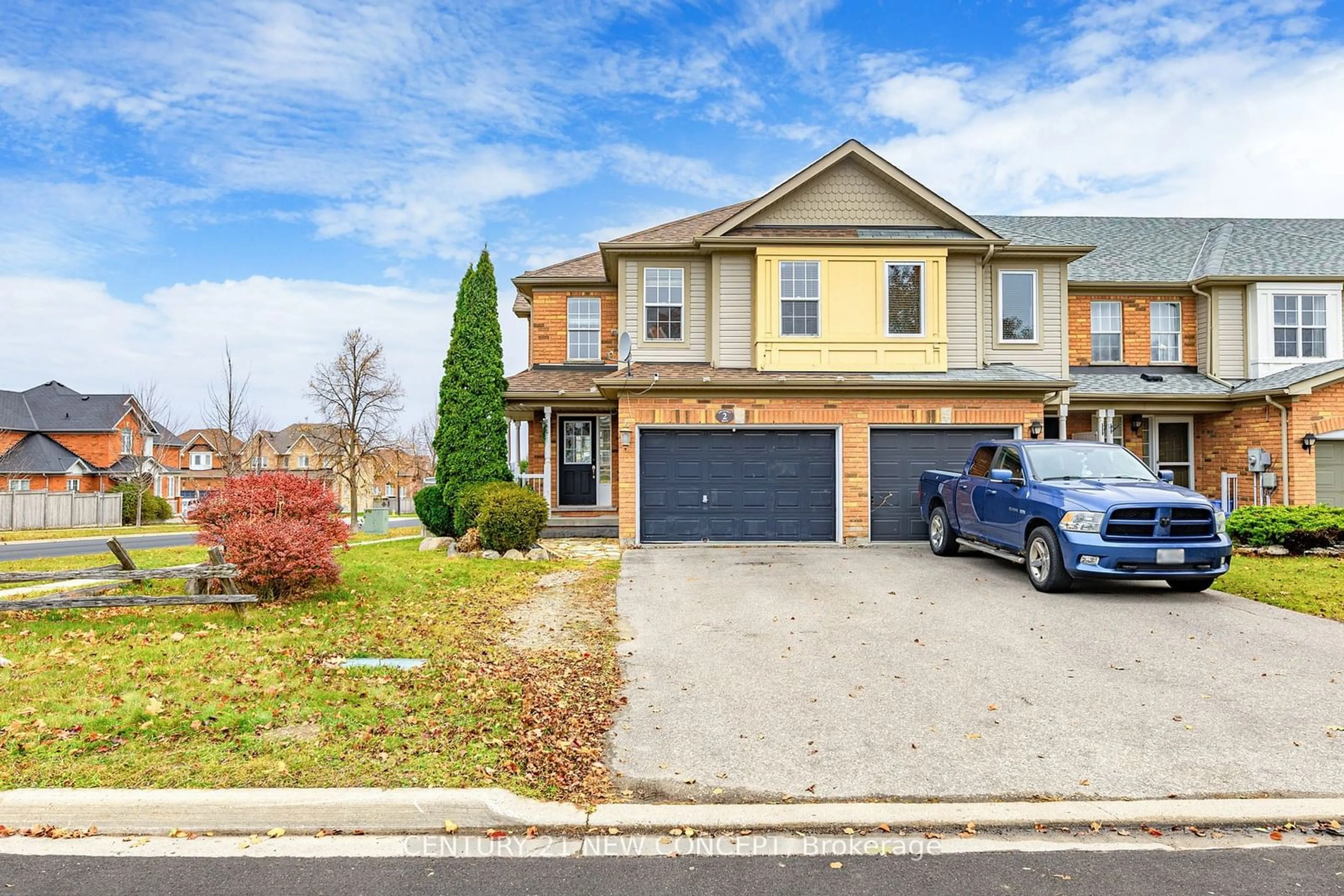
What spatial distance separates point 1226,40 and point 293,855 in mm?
19554

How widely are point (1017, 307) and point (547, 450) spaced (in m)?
11.2

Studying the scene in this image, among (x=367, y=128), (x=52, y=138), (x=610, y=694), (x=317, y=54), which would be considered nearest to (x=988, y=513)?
(x=610, y=694)

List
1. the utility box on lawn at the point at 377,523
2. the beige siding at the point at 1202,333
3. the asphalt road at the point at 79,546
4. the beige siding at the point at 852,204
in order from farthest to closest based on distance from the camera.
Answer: the utility box on lawn at the point at 377,523
the beige siding at the point at 1202,333
the asphalt road at the point at 79,546
the beige siding at the point at 852,204

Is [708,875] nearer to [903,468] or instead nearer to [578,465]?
[903,468]

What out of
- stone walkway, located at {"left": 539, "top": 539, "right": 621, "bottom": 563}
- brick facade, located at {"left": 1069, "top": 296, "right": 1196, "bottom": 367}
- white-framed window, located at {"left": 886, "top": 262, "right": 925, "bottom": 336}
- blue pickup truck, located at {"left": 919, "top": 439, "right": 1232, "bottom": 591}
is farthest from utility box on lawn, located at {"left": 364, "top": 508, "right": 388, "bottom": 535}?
brick facade, located at {"left": 1069, "top": 296, "right": 1196, "bottom": 367}

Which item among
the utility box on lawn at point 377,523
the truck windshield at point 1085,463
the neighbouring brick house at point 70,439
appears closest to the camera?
the truck windshield at point 1085,463

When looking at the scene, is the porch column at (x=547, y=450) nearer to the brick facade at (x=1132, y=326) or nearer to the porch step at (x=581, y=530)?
the porch step at (x=581, y=530)

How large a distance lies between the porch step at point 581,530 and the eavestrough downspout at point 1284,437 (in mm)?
14649

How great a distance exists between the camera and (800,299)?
15789 mm

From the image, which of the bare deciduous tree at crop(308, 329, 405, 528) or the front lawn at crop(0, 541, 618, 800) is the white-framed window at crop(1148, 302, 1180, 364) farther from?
the bare deciduous tree at crop(308, 329, 405, 528)

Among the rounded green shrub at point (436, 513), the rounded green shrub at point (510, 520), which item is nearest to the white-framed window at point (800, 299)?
the rounded green shrub at point (510, 520)

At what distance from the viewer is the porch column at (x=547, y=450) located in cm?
1767

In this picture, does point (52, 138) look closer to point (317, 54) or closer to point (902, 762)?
point (317, 54)

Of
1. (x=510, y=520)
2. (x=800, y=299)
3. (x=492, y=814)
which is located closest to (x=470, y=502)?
(x=510, y=520)
